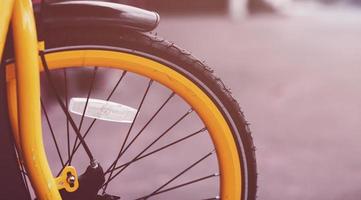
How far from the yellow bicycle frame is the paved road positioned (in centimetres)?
163

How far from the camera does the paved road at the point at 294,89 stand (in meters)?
3.23

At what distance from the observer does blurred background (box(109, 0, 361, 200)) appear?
3.28 m

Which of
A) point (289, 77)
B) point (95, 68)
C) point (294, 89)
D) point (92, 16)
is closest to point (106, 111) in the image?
point (95, 68)

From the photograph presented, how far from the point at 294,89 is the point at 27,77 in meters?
3.83

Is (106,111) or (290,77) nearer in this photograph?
(106,111)

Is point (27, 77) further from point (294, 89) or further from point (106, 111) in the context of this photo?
point (294, 89)

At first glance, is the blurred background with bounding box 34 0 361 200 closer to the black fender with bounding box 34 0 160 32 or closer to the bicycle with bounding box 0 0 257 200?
the bicycle with bounding box 0 0 257 200

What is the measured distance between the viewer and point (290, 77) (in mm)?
5555

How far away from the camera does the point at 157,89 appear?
502 cm

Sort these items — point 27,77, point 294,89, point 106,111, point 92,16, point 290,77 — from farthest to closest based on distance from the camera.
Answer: point 290,77, point 294,89, point 106,111, point 92,16, point 27,77

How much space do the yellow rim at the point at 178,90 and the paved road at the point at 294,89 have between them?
1.24m

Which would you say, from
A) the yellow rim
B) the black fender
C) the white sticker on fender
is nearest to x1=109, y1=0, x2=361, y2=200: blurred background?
the yellow rim

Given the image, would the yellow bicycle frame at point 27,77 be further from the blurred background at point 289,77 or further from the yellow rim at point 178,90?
the blurred background at point 289,77

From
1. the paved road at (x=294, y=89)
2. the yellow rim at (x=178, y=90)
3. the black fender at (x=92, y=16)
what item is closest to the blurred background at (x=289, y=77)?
the paved road at (x=294, y=89)
